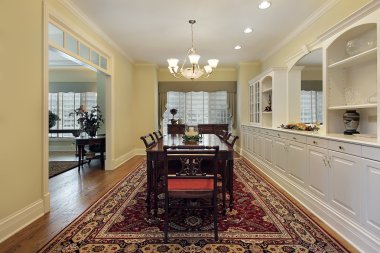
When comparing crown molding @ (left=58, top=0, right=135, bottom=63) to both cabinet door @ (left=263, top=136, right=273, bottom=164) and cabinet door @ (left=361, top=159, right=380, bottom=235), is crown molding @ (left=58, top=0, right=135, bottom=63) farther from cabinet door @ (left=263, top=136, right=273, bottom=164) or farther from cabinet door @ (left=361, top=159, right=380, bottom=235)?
cabinet door @ (left=361, top=159, right=380, bottom=235)

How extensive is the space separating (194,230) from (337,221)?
147 cm

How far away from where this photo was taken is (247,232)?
234cm

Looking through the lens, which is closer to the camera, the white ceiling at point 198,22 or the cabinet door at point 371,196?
the cabinet door at point 371,196

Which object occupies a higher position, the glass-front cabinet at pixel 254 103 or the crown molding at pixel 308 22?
the crown molding at pixel 308 22

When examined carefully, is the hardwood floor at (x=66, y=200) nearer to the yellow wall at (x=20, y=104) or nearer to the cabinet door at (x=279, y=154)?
the yellow wall at (x=20, y=104)

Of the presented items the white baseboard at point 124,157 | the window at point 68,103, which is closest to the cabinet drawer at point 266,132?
the white baseboard at point 124,157

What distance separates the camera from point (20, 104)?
241 cm

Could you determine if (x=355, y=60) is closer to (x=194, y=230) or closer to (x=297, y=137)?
(x=297, y=137)

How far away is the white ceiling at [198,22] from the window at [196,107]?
229 cm

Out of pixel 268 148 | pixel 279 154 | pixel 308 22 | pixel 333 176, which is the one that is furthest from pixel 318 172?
pixel 308 22

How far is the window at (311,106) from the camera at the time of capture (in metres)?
3.69

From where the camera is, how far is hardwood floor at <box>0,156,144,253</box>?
6.98 ft

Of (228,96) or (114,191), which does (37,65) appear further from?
(228,96)

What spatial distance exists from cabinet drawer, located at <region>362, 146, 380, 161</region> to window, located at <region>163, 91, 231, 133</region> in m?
5.98
